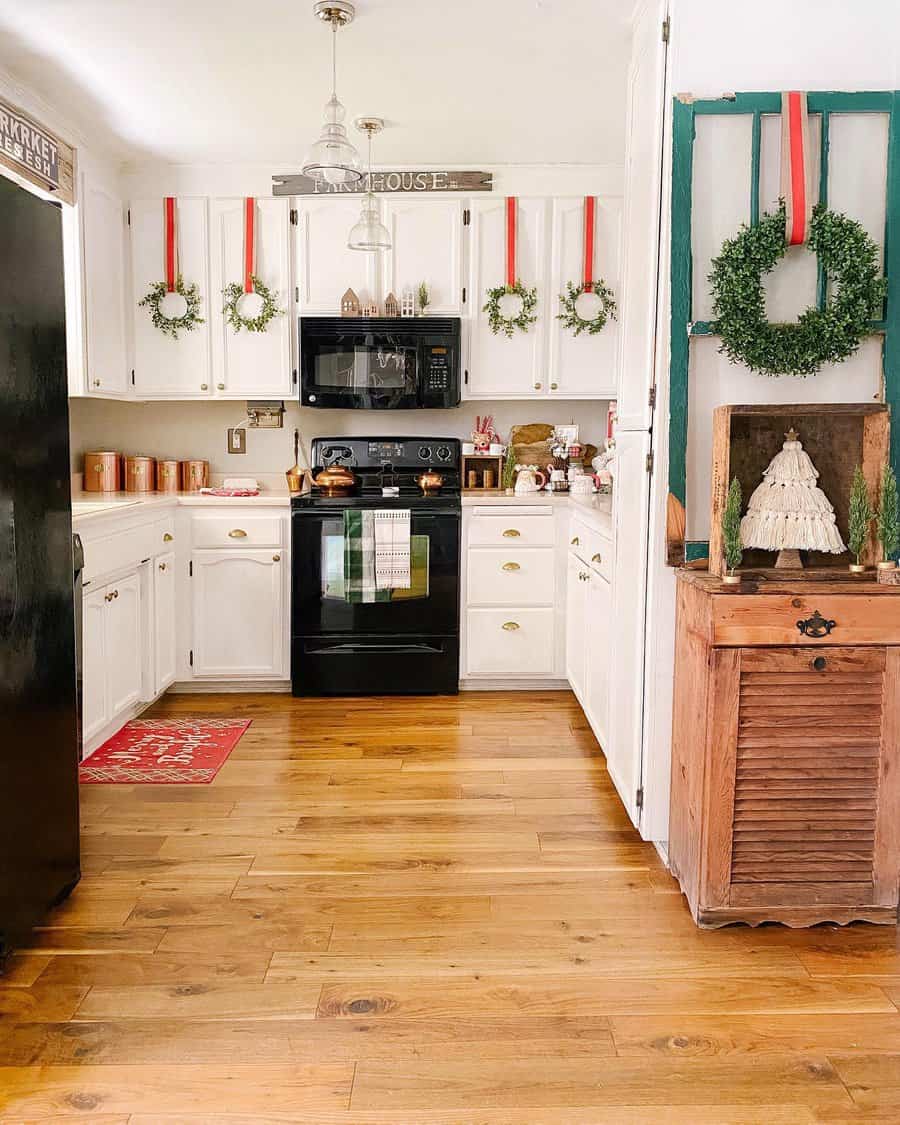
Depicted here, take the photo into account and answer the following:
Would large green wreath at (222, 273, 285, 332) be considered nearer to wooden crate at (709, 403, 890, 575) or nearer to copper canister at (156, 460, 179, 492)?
copper canister at (156, 460, 179, 492)

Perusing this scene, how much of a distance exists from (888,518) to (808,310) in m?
0.55

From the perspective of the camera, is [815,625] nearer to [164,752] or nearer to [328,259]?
[164,752]

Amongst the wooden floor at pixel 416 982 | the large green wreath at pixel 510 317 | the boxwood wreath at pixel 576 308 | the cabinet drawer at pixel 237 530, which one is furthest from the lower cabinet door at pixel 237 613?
the boxwood wreath at pixel 576 308

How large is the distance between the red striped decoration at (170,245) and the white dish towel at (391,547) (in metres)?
1.48

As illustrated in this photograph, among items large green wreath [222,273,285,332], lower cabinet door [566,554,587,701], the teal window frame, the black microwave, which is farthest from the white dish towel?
the teal window frame

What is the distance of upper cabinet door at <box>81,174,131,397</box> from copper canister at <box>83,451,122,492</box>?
36cm

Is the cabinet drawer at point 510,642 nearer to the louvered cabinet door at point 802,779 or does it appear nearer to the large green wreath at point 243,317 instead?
the large green wreath at point 243,317

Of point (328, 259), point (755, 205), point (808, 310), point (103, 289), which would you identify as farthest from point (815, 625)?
point (103, 289)

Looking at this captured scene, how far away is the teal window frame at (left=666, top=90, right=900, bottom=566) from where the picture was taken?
245 centimetres

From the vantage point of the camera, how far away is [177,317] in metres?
4.62

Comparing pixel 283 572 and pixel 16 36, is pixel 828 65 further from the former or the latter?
pixel 283 572

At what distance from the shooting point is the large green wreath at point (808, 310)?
7.78ft

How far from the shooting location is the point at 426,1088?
5.74 ft

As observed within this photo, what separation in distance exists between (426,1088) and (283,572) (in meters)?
2.87
